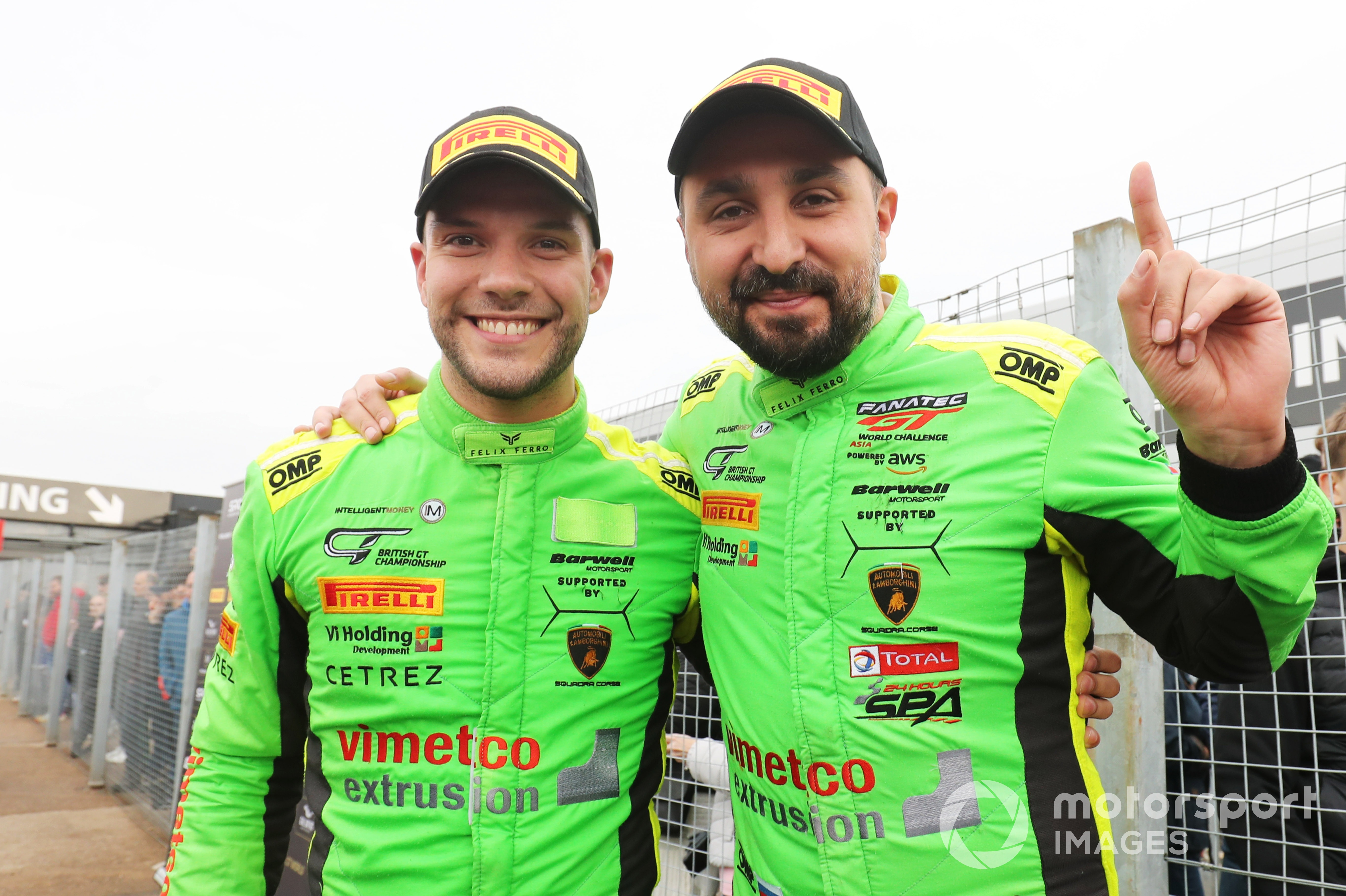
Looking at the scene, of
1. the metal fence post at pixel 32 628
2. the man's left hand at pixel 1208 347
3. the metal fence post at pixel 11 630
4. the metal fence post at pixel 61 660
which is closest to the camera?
the man's left hand at pixel 1208 347

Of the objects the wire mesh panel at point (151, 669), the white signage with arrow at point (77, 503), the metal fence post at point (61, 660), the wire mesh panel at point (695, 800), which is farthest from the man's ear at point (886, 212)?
the white signage with arrow at point (77, 503)

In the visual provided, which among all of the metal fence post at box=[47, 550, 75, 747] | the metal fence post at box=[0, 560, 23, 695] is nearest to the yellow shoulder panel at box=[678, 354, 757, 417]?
the metal fence post at box=[47, 550, 75, 747]

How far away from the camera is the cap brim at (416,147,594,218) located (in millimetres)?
1891

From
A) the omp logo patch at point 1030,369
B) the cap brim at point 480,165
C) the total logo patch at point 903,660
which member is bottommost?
the total logo patch at point 903,660

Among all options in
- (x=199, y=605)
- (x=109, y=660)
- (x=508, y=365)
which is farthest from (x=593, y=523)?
(x=109, y=660)

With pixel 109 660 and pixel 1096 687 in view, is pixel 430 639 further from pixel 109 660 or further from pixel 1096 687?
pixel 109 660

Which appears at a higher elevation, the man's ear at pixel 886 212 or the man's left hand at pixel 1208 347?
the man's ear at pixel 886 212

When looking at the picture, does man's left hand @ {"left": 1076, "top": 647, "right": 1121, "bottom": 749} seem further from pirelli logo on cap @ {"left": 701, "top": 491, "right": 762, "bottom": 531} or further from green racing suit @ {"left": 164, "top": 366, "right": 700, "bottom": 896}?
green racing suit @ {"left": 164, "top": 366, "right": 700, "bottom": 896}

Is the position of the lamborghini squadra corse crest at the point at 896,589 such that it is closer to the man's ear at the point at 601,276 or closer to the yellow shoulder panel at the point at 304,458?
the man's ear at the point at 601,276

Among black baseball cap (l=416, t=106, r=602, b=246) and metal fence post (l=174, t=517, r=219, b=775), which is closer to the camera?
black baseball cap (l=416, t=106, r=602, b=246)

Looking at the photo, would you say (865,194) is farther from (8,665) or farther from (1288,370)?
(8,665)

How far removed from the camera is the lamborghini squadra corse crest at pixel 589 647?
1.85 meters

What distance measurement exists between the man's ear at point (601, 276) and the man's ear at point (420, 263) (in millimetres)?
442

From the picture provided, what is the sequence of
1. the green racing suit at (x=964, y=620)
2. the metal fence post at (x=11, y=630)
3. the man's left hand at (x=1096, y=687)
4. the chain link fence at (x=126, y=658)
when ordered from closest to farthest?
1. the green racing suit at (x=964, y=620)
2. the man's left hand at (x=1096, y=687)
3. the chain link fence at (x=126, y=658)
4. the metal fence post at (x=11, y=630)
